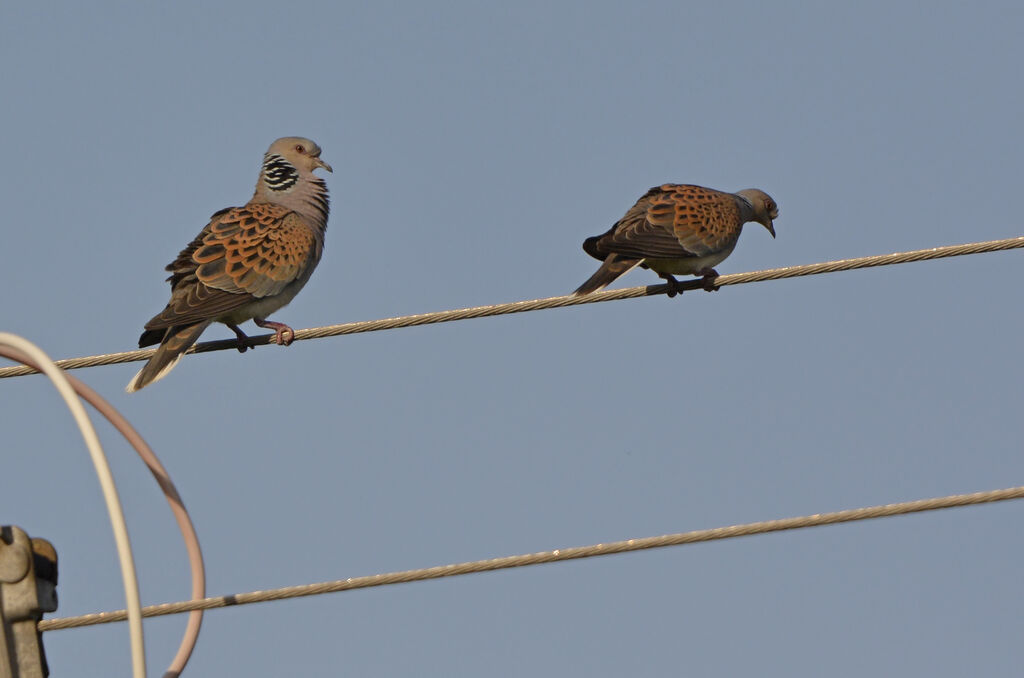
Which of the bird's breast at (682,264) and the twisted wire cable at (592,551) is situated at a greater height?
the bird's breast at (682,264)

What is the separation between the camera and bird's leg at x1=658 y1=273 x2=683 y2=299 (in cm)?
853

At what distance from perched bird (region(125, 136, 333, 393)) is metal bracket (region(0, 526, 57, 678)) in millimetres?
3529

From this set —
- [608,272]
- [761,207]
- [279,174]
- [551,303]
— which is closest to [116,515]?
[551,303]

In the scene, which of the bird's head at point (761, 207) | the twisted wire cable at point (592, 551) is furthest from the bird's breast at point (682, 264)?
the twisted wire cable at point (592, 551)

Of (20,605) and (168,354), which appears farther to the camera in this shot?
(168,354)

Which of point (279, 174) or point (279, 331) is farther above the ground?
point (279, 174)

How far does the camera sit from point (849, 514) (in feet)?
16.2

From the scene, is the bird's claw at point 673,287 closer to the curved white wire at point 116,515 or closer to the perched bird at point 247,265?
the perched bird at point 247,265

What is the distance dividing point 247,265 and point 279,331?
2.12 ft

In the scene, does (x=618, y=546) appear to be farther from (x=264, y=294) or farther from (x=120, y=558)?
(x=264, y=294)

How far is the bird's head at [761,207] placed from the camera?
11180 mm

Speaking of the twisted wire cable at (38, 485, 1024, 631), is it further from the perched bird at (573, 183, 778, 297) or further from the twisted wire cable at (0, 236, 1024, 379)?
the perched bird at (573, 183, 778, 297)

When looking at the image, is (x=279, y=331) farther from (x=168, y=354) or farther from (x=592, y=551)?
(x=592, y=551)

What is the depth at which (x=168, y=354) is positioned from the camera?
852cm
